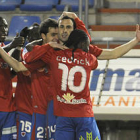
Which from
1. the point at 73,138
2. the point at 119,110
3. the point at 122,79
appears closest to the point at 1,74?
the point at 73,138

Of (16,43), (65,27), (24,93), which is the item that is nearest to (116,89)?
(24,93)

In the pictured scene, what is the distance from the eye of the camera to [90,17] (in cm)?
993

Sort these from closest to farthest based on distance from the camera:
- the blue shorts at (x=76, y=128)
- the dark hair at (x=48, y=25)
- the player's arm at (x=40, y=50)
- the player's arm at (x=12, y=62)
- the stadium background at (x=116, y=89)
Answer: the blue shorts at (x=76, y=128), the player's arm at (x=40, y=50), the player's arm at (x=12, y=62), the dark hair at (x=48, y=25), the stadium background at (x=116, y=89)

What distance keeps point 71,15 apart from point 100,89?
2.70 metres

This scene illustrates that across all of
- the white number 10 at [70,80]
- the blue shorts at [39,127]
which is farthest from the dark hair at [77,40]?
the blue shorts at [39,127]

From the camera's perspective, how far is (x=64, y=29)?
4.41 metres

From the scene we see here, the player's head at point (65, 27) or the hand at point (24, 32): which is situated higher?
the player's head at point (65, 27)

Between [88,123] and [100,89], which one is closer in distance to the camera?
[88,123]

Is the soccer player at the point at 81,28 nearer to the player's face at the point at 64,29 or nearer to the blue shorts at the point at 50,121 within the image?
the player's face at the point at 64,29

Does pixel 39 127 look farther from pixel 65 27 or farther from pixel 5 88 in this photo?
pixel 65 27

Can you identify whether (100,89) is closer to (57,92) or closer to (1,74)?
(1,74)

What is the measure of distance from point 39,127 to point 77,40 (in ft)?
3.48

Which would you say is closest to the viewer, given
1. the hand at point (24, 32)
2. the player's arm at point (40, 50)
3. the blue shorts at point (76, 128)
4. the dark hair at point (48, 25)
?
the blue shorts at point (76, 128)

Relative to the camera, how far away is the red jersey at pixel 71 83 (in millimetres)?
4109
